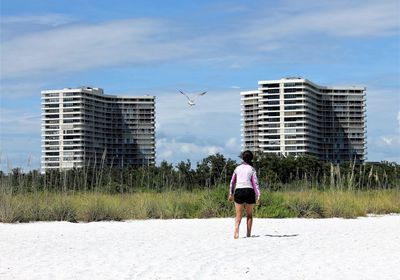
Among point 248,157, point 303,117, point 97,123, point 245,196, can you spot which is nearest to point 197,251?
point 245,196

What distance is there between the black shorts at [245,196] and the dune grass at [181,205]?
6167 millimetres

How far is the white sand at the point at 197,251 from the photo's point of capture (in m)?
8.84

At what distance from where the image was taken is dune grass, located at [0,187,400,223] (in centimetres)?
1798

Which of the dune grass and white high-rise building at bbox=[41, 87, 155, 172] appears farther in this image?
white high-rise building at bbox=[41, 87, 155, 172]

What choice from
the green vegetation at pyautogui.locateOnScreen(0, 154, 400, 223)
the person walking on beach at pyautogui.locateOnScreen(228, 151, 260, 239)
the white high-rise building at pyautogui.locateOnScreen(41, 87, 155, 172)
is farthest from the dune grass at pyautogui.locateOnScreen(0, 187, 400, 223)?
the white high-rise building at pyautogui.locateOnScreen(41, 87, 155, 172)

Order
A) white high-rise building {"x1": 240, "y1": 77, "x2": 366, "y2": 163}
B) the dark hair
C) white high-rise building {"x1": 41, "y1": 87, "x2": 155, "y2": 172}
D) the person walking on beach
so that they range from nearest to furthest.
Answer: the person walking on beach
the dark hair
white high-rise building {"x1": 41, "y1": 87, "x2": 155, "y2": 172}
white high-rise building {"x1": 240, "y1": 77, "x2": 366, "y2": 163}

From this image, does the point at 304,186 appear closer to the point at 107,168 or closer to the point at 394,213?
the point at 394,213

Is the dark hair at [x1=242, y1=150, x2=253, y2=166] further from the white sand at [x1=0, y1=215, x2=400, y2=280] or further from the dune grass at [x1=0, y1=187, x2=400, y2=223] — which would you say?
the dune grass at [x1=0, y1=187, x2=400, y2=223]

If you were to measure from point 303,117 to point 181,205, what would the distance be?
59401mm

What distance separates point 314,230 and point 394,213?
703 centimetres

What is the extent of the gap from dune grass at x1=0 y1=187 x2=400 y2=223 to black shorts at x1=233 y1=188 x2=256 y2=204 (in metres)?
6.17

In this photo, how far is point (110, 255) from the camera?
35.0 feet

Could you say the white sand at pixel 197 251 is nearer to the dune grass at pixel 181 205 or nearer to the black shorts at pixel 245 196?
the black shorts at pixel 245 196

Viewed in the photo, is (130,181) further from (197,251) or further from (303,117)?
(303,117)
